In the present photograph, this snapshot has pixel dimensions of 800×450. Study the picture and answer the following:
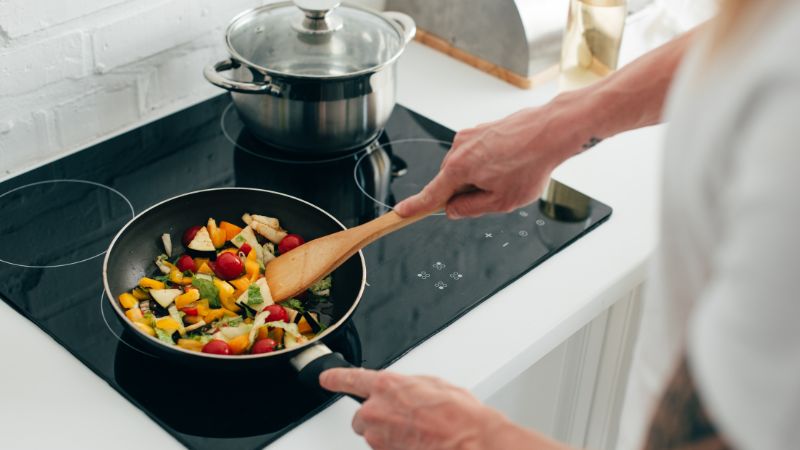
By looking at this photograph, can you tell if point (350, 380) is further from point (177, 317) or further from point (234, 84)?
point (234, 84)

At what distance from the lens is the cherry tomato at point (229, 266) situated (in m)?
1.05

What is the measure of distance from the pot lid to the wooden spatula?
32 centimetres

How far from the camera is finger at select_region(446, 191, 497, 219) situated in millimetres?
1057

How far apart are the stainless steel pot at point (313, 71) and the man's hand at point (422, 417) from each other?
0.46 meters

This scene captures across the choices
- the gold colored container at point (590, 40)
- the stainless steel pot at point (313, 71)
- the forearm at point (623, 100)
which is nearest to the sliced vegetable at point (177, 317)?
the stainless steel pot at point (313, 71)

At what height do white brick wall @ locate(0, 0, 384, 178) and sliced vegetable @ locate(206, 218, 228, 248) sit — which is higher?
white brick wall @ locate(0, 0, 384, 178)

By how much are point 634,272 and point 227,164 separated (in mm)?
546

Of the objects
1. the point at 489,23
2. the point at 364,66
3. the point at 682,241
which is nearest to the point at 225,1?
the point at 364,66

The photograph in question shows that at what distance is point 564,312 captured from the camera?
1072mm

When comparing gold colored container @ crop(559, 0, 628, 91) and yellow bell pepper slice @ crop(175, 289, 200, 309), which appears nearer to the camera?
yellow bell pepper slice @ crop(175, 289, 200, 309)

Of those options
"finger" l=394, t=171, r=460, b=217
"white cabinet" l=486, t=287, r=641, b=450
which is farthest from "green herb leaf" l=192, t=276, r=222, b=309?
"white cabinet" l=486, t=287, r=641, b=450

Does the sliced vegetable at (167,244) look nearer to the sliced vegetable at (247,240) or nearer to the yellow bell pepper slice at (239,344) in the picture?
the sliced vegetable at (247,240)

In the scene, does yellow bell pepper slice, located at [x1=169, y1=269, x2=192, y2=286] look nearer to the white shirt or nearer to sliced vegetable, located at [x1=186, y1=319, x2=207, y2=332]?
sliced vegetable, located at [x1=186, y1=319, x2=207, y2=332]

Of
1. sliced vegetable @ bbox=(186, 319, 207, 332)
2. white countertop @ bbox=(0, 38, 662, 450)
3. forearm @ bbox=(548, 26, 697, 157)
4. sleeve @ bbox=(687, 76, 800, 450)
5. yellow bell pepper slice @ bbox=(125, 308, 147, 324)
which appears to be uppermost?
sleeve @ bbox=(687, 76, 800, 450)
